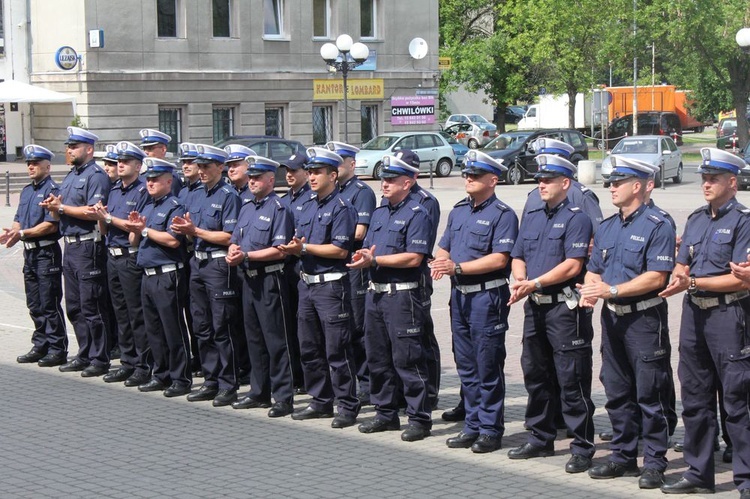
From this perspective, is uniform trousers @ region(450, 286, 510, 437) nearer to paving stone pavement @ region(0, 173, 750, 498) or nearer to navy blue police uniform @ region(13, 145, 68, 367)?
paving stone pavement @ region(0, 173, 750, 498)

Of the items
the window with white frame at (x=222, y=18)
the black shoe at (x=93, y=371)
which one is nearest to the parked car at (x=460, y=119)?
the window with white frame at (x=222, y=18)

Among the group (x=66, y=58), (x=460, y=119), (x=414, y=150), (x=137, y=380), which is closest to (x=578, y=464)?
(x=137, y=380)

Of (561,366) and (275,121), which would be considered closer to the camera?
(561,366)

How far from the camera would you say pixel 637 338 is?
24.9 ft

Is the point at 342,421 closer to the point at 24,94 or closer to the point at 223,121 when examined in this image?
the point at 24,94

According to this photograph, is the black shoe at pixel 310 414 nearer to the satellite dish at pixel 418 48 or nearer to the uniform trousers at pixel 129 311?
the uniform trousers at pixel 129 311

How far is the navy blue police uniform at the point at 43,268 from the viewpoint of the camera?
38.8 feet

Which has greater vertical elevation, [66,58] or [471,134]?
[66,58]

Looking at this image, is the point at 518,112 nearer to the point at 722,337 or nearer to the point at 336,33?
the point at 336,33

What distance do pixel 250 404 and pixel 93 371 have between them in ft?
7.07

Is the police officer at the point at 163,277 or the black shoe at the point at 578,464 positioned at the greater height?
the police officer at the point at 163,277

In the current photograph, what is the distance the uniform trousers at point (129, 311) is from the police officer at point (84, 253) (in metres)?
0.25

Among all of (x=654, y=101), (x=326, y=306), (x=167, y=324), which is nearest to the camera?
(x=326, y=306)

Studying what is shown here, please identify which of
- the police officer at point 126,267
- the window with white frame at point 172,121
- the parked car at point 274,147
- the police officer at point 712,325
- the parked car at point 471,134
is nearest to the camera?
the police officer at point 712,325
